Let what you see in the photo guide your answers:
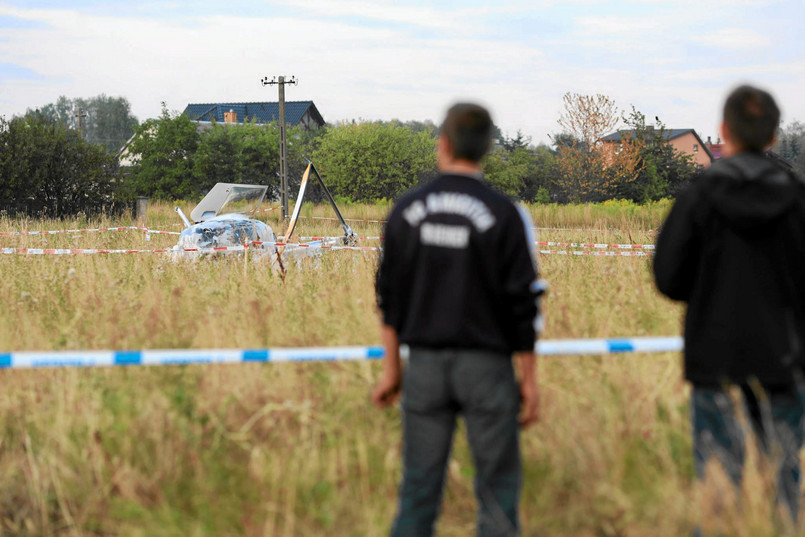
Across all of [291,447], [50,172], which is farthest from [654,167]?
[291,447]

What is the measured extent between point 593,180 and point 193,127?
24.7 meters

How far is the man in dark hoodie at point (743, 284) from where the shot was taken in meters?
2.65

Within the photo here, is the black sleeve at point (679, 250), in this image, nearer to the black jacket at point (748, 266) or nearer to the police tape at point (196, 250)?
the black jacket at point (748, 266)

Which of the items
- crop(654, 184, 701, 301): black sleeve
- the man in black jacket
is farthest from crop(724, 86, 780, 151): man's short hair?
the man in black jacket

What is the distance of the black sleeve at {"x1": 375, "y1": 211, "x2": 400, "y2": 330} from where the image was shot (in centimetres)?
280

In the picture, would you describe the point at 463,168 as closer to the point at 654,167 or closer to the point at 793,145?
the point at 654,167

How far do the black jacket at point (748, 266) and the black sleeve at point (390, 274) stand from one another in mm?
975

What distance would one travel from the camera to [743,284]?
2.66 meters

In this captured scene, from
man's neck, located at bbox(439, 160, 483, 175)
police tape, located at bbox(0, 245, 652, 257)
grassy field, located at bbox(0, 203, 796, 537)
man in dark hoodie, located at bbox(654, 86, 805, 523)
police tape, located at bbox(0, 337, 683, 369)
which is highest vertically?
man's neck, located at bbox(439, 160, 483, 175)

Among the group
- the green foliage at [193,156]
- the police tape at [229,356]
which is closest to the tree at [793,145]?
the police tape at [229,356]

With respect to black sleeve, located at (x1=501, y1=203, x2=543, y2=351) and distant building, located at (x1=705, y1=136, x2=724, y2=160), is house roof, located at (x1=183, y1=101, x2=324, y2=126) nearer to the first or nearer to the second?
distant building, located at (x1=705, y1=136, x2=724, y2=160)

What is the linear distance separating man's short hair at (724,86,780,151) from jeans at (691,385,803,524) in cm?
87

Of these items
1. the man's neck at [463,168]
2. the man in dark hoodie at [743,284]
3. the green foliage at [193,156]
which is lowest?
the man in dark hoodie at [743,284]

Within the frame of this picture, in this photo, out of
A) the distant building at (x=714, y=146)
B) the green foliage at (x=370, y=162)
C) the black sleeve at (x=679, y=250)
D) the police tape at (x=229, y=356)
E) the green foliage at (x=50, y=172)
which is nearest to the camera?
the black sleeve at (x=679, y=250)
